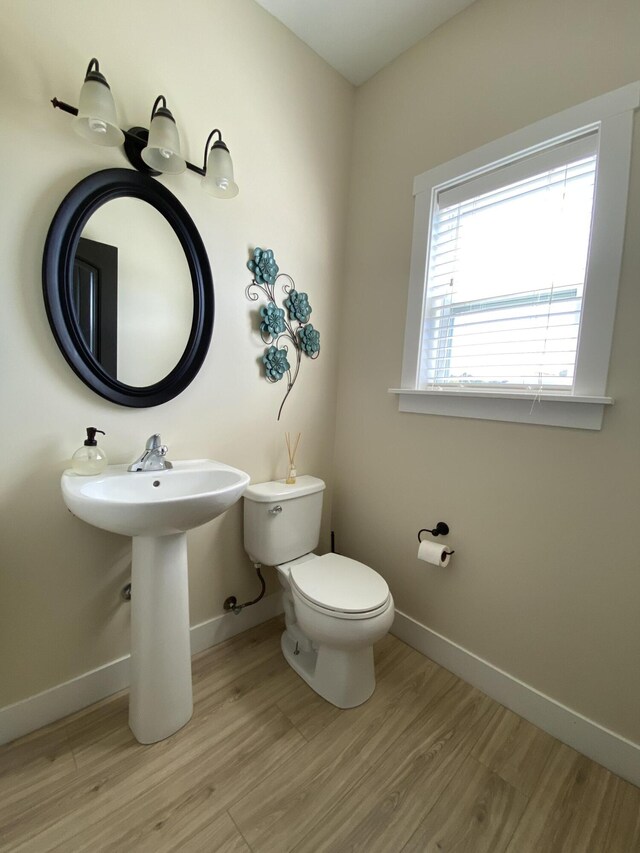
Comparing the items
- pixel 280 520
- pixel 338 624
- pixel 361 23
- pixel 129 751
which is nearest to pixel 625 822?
pixel 338 624

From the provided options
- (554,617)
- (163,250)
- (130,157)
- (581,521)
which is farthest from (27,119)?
(554,617)

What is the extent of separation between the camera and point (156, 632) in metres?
1.20

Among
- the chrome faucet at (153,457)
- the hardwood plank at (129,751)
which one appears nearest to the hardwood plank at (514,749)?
the hardwood plank at (129,751)

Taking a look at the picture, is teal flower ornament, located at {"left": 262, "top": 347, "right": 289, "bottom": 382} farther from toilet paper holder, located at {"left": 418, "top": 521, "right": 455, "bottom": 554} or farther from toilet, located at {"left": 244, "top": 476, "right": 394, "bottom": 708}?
toilet paper holder, located at {"left": 418, "top": 521, "right": 455, "bottom": 554}

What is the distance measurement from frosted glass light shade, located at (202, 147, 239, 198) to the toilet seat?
1.51 metres

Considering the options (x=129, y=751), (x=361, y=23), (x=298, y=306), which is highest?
(x=361, y=23)

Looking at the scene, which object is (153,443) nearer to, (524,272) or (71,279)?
(71,279)

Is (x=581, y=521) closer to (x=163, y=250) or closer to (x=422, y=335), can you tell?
(x=422, y=335)

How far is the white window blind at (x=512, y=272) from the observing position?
1252 mm

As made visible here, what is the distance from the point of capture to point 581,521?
1235 millimetres

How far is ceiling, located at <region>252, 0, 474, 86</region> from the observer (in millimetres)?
1495

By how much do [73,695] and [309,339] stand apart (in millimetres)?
1697

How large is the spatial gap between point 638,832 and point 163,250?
2.36m

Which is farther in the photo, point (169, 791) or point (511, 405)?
point (511, 405)
